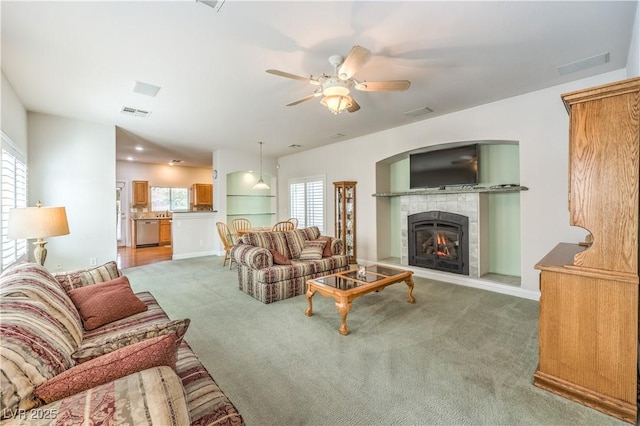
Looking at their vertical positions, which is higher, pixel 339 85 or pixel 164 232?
pixel 339 85

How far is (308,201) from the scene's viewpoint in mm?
7492

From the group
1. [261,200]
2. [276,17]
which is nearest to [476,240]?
[276,17]

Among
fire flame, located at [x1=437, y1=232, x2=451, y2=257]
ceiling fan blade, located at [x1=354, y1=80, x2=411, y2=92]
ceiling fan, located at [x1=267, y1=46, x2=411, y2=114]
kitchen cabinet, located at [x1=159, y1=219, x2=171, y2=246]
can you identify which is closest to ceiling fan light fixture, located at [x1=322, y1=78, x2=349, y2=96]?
ceiling fan, located at [x1=267, y1=46, x2=411, y2=114]

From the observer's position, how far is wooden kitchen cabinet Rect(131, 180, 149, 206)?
30.4ft

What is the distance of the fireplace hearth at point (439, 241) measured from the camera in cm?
462

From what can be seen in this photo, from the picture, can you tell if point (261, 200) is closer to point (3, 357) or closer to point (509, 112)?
point (509, 112)

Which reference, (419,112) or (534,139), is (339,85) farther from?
(534,139)

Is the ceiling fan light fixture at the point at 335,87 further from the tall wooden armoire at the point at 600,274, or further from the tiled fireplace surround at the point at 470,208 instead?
the tiled fireplace surround at the point at 470,208

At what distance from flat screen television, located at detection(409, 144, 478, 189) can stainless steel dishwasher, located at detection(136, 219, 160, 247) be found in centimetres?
839

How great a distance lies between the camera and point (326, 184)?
697 centimetres

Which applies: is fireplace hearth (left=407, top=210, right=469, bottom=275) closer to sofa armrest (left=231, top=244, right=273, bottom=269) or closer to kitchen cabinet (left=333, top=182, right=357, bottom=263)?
kitchen cabinet (left=333, top=182, right=357, bottom=263)

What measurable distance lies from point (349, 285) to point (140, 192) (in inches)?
350

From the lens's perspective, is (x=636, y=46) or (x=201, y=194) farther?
(x=201, y=194)

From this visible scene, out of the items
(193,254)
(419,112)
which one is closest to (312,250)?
(419,112)
